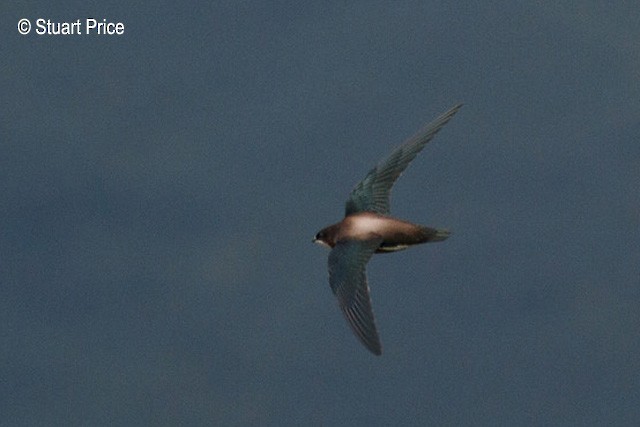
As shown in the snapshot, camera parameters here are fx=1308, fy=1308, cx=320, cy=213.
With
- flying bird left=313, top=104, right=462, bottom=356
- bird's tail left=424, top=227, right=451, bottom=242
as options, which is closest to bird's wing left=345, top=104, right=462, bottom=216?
flying bird left=313, top=104, right=462, bottom=356

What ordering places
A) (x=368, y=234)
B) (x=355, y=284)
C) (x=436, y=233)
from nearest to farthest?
(x=355, y=284) < (x=436, y=233) < (x=368, y=234)

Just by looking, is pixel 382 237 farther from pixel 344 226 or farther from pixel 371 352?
pixel 371 352

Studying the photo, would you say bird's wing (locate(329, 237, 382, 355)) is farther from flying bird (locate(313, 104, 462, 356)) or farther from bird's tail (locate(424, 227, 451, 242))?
bird's tail (locate(424, 227, 451, 242))

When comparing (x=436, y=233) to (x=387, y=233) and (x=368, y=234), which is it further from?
(x=368, y=234)

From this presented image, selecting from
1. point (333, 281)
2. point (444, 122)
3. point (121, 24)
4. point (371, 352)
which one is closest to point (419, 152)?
point (444, 122)

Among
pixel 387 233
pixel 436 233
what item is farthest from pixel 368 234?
pixel 436 233

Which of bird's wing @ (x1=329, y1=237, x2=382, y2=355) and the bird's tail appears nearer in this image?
bird's wing @ (x1=329, y1=237, x2=382, y2=355)

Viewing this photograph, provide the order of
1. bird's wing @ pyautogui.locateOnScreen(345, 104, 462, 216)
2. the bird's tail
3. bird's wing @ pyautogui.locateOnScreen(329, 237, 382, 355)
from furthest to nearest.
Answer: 1. bird's wing @ pyautogui.locateOnScreen(345, 104, 462, 216)
2. the bird's tail
3. bird's wing @ pyautogui.locateOnScreen(329, 237, 382, 355)
